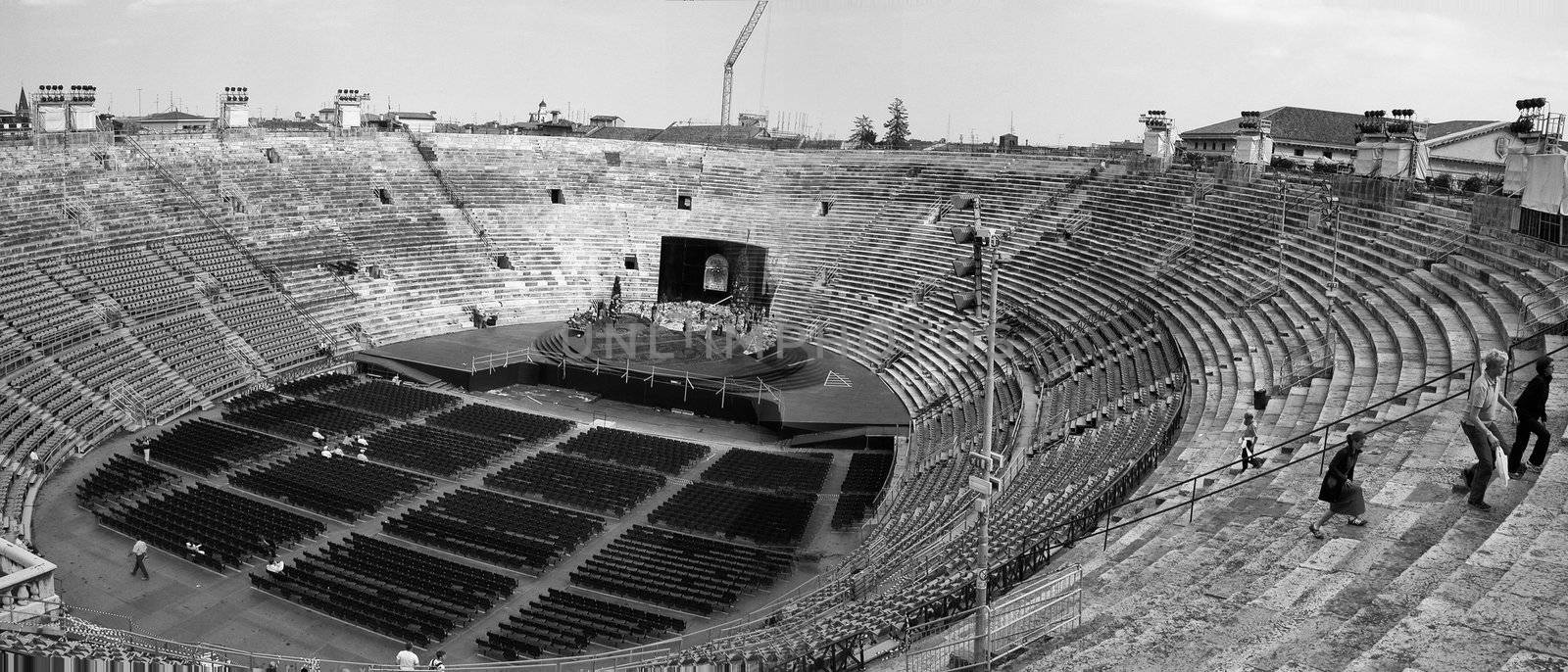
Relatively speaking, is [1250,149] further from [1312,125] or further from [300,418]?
[300,418]

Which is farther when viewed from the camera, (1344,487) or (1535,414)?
(1344,487)

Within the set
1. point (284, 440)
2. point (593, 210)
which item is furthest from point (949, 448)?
point (593, 210)

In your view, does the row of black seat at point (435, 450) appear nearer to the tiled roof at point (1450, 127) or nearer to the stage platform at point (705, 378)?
the stage platform at point (705, 378)

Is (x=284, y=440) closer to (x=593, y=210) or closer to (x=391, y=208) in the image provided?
(x=391, y=208)

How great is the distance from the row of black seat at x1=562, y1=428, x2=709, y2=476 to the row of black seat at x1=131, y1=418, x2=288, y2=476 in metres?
7.59

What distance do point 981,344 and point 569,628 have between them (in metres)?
19.0

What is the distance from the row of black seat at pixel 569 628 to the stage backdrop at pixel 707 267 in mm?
28385

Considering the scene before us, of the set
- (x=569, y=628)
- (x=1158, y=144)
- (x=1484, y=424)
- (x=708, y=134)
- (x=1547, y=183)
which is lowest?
(x=569, y=628)

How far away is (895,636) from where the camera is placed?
48.5ft

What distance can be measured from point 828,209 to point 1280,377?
103ft

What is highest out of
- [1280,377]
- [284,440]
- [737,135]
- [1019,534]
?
[737,135]

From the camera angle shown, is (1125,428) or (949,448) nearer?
(1125,428)

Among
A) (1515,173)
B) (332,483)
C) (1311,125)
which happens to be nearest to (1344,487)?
(1515,173)

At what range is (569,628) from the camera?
19.2 metres
